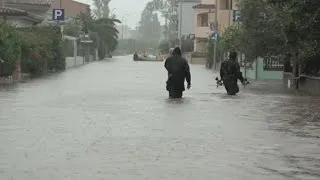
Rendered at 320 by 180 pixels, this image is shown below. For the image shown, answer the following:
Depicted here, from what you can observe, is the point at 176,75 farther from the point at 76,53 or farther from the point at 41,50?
the point at 76,53

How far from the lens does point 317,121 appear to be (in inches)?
596

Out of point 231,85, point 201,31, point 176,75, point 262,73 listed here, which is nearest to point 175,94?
point 176,75

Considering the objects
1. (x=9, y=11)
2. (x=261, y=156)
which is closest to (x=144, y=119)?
(x=261, y=156)

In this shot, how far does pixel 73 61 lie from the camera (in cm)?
5941

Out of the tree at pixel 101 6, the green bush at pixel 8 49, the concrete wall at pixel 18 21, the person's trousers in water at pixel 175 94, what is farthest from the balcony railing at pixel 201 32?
the person's trousers in water at pixel 175 94

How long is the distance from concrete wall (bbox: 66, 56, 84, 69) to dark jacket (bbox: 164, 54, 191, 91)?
33271 mm

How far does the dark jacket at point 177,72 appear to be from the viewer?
20.9 metres

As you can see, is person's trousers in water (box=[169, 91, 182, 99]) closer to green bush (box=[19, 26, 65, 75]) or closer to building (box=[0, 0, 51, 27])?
green bush (box=[19, 26, 65, 75])

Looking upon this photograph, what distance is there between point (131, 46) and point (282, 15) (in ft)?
468

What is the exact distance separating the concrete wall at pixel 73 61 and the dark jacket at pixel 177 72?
33.3m

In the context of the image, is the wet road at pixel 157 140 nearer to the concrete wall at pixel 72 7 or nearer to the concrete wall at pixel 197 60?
the concrete wall at pixel 197 60

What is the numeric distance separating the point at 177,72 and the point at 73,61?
39.2 meters

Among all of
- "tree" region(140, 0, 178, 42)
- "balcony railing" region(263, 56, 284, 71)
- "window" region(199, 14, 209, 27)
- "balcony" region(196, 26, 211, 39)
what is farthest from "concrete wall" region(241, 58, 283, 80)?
"tree" region(140, 0, 178, 42)

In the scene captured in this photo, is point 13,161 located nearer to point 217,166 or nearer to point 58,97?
point 217,166
